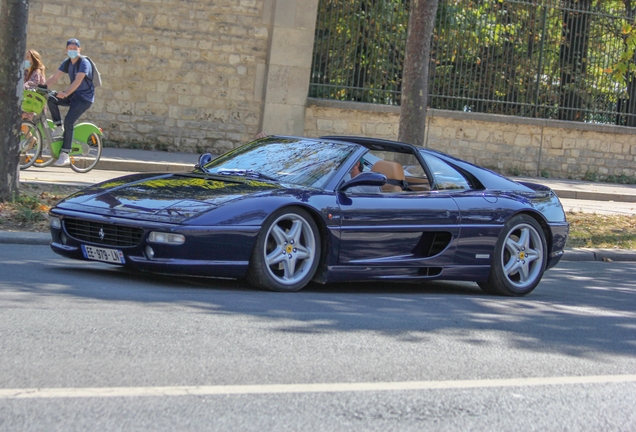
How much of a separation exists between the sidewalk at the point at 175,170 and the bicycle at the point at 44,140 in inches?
7.8

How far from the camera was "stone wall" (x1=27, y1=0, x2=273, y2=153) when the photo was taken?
19719mm

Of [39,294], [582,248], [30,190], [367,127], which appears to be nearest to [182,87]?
[367,127]

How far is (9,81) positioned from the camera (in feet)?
34.9

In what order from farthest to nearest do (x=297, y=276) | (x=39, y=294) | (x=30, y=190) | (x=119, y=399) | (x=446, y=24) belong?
(x=446, y=24), (x=30, y=190), (x=297, y=276), (x=39, y=294), (x=119, y=399)

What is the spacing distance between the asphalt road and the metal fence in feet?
44.7

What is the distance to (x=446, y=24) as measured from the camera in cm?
2195

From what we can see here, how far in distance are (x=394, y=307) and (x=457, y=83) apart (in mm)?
15446

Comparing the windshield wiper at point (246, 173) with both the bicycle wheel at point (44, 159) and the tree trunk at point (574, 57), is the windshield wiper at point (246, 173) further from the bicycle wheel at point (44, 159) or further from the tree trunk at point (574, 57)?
the tree trunk at point (574, 57)

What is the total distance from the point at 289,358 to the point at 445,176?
3.65 meters

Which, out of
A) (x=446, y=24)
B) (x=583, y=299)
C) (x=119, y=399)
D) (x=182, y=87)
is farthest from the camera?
(x=446, y=24)

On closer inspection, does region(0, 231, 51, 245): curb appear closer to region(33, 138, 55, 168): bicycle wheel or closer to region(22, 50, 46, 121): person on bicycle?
region(33, 138, 55, 168): bicycle wheel

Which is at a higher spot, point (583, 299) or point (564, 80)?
point (564, 80)

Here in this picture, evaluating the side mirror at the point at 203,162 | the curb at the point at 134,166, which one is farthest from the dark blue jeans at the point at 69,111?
the side mirror at the point at 203,162

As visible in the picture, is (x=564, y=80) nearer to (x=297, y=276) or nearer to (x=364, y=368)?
(x=297, y=276)
